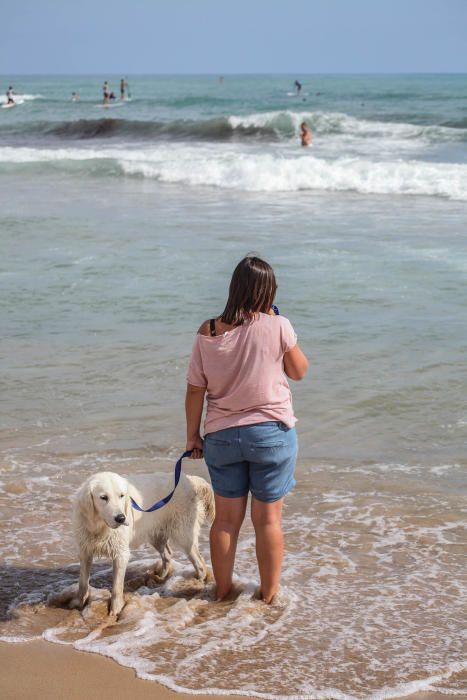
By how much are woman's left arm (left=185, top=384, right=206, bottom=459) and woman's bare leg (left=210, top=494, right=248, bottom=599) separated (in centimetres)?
26

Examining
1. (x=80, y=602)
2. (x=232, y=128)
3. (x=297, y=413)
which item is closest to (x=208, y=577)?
(x=80, y=602)

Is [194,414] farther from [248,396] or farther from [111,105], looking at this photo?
[111,105]

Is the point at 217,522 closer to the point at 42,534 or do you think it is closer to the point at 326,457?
the point at 42,534

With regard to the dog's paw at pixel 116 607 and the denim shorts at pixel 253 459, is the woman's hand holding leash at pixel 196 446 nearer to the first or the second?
the denim shorts at pixel 253 459

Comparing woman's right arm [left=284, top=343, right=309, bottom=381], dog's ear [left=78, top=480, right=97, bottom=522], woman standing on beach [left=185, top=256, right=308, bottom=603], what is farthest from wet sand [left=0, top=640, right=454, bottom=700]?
woman's right arm [left=284, top=343, right=309, bottom=381]

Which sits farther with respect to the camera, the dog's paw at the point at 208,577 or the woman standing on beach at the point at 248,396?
the dog's paw at the point at 208,577

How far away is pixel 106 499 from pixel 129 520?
184mm

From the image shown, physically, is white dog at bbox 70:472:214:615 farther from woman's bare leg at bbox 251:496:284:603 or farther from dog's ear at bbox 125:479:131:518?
woman's bare leg at bbox 251:496:284:603

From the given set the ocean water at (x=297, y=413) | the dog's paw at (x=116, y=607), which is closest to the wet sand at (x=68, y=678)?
the ocean water at (x=297, y=413)

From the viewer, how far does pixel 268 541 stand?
13.8ft

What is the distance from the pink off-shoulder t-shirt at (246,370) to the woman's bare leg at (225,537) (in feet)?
1.29

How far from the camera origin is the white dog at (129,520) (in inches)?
158

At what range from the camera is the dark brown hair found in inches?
152

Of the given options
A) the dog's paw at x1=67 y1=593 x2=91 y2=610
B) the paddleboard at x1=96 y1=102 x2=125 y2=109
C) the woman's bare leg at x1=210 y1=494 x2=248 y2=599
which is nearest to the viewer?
the woman's bare leg at x1=210 y1=494 x2=248 y2=599
